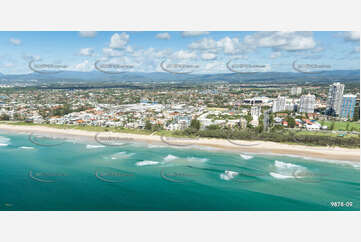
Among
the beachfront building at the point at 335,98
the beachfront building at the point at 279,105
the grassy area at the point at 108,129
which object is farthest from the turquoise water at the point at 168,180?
the beachfront building at the point at 335,98

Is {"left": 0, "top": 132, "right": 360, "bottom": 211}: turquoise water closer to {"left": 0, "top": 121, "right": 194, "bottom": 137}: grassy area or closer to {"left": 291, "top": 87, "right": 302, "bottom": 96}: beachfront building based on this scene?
{"left": 0, "top": 121, "right": 194, "bottom": 137}: grassy area

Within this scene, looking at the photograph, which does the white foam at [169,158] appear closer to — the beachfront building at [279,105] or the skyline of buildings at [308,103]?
the beachfront building at [279,105]

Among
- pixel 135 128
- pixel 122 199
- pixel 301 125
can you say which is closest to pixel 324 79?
pixel 301 125

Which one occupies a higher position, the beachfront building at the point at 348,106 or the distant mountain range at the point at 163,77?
the distant mountain range at the point at 163,77

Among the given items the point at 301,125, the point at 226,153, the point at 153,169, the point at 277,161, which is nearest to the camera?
the point at 153,169

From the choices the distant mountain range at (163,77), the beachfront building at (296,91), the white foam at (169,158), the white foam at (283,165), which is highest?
the distant mountain range at (163,77)

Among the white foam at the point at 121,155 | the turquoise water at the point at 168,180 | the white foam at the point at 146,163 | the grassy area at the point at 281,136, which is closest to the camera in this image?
the turquoise water at the point at 168,180

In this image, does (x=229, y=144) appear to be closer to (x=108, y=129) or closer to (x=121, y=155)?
(x=121, y=155)

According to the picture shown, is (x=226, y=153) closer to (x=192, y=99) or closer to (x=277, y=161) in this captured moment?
(x=277, y=161)
